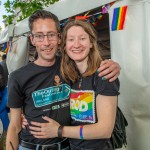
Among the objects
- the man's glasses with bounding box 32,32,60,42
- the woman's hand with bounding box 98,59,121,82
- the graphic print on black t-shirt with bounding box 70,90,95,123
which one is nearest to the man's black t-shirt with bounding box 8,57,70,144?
the graphic print on black t-shirt with bounding box 70,90,95,123

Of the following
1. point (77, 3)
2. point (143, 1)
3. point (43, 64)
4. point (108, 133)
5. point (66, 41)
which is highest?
point (77, 3)

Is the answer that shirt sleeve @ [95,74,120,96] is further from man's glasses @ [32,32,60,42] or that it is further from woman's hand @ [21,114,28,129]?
woman's hand @ [21,114,28,129]

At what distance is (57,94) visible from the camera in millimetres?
1880

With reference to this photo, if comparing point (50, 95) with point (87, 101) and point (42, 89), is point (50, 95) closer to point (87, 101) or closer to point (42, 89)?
point (42, 89)

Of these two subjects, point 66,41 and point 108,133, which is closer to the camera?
point 108,133

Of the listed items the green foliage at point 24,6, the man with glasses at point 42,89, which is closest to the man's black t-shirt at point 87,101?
the man with glasses at point 42,89

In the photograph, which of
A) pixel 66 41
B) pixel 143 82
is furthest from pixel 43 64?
pixel 143 82

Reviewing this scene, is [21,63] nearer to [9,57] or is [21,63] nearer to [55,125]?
[9,57]

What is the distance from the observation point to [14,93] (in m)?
1.85

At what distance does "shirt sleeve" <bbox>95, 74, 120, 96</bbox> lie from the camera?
5.00ft

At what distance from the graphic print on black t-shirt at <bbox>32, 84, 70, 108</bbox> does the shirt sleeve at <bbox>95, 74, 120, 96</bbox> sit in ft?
1.22

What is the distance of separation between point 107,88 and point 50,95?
0.51m

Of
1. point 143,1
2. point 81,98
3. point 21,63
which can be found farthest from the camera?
point 21,63

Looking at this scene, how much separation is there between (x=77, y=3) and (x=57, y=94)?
170 cm
